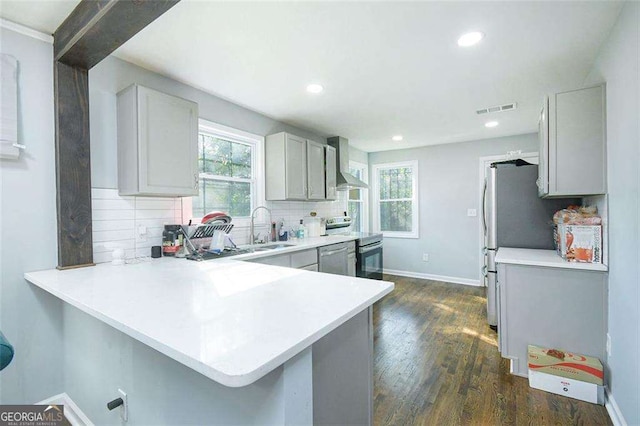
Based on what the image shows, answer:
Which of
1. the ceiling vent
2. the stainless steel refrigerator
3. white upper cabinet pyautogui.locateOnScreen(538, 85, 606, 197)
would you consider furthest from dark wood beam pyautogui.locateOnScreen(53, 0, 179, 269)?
the ceiling vent

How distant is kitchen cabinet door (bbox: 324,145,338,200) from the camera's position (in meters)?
4.14

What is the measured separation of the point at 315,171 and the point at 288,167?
0.60m

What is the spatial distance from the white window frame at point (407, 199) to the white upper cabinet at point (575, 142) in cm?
312

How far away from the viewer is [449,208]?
502 centimetres

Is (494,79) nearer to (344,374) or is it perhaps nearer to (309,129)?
(309,129)

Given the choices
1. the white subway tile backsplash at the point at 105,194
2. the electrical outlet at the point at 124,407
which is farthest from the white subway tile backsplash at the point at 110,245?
the electrical outlet at the point at 124,407

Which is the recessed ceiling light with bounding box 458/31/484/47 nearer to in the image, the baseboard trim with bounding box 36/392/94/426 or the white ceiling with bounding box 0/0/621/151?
the white ceiling with bounding box 0/0/621/151

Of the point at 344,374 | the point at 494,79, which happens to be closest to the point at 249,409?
the point at 344,374

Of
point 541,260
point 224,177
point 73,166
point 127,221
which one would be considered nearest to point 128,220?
point 127,221

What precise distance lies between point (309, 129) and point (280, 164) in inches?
42.6

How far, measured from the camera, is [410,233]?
5438 millimetres

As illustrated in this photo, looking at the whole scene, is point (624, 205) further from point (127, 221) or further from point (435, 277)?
point (435, 277)

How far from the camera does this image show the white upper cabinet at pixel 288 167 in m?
3.37

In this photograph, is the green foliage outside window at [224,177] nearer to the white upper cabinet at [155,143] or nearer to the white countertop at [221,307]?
the white upper cabinet at [155,143]
